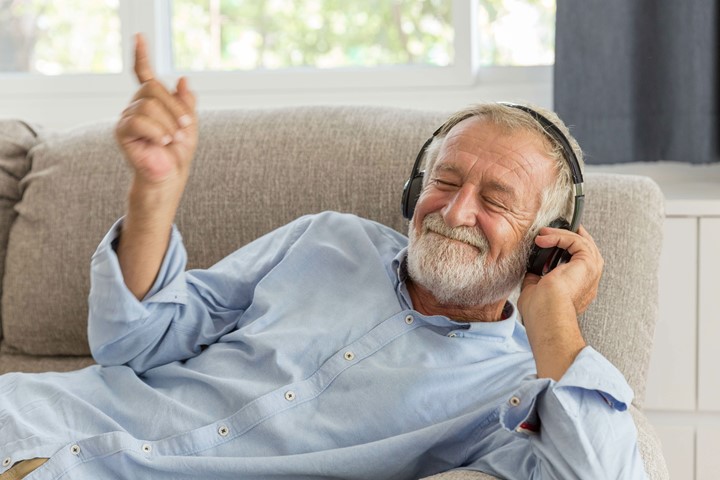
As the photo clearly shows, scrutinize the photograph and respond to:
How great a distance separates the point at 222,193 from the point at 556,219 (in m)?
0.70

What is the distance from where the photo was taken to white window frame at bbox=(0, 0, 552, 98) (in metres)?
2.49

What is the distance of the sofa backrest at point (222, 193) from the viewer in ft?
6.06

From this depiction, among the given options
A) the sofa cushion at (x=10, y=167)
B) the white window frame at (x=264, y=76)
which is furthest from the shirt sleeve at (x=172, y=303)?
the white window frame at (x=264, y=76)

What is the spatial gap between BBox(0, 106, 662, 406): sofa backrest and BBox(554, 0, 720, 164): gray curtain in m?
0.41

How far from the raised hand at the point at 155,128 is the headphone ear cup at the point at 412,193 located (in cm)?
41

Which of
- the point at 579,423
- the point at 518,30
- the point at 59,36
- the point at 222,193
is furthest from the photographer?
the point at 59,36

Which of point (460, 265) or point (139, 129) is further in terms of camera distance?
point (460, 265)

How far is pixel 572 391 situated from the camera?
1227 mm

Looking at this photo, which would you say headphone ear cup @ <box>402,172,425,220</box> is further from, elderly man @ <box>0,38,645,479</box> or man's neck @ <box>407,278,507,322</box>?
man's neck @ <box>407,278,507,322</box>

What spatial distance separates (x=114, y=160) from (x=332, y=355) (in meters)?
0.75

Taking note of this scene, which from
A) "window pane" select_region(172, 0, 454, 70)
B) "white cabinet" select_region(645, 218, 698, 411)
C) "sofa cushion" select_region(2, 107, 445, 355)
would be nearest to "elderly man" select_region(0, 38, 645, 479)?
"sofa cushion" select_region(2, 107, 445, 355)

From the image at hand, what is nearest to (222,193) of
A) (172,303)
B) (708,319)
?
(172,303)

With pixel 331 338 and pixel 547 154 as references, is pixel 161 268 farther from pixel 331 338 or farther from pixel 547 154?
pixel 547 154

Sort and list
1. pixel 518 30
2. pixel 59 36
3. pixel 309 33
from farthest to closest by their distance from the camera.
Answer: pixel 59 36 → pixel 309 33 → pixel 518 30
